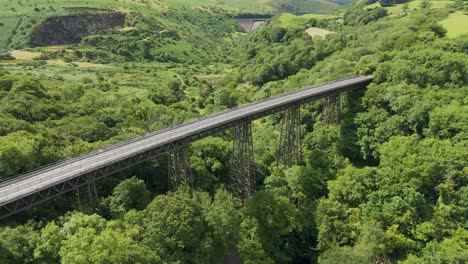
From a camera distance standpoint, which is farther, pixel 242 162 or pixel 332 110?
pixel 332 110

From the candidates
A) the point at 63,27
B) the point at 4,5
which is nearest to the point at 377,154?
the point at 63,27

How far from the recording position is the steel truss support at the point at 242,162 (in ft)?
161

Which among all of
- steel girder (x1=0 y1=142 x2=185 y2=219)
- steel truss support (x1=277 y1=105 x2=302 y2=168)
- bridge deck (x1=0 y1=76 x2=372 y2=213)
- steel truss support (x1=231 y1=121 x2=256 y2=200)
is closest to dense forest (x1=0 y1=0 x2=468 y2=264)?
steel girder (x1=0 y1=142 x2=185 y2=219)

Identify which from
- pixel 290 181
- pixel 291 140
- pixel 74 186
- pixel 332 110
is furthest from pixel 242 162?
pixel 332 110

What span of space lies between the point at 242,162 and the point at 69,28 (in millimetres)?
138271

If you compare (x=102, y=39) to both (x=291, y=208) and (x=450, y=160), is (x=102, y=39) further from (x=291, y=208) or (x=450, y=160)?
(x=450, y=160)

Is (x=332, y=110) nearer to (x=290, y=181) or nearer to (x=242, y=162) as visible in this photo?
(x=290, y=181)

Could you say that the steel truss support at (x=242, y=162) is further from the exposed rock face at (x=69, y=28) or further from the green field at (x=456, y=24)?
the exposed rock face at (x=69, y=28)

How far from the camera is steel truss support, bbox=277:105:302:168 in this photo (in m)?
56.2

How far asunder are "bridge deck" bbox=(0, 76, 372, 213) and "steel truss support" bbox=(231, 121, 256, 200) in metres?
2.16

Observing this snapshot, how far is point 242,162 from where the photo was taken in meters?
50.2

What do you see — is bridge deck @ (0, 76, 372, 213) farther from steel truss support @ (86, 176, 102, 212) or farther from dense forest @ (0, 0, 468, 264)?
dense forest @ (0, 0, 468, 264)

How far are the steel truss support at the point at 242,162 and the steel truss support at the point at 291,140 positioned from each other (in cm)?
843

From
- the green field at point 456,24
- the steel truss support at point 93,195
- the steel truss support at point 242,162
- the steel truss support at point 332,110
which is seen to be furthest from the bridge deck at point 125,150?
the green field at point 456,24
